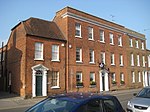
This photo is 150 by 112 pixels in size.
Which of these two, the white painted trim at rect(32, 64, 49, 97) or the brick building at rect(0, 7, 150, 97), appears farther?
the brick building at rect(0, 7, 150, 97)

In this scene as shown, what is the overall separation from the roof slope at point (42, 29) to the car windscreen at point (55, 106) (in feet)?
57.1

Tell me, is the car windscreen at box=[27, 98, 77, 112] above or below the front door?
above

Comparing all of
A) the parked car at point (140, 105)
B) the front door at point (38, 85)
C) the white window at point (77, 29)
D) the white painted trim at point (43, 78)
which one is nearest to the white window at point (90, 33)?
the white window at point (77, 29)

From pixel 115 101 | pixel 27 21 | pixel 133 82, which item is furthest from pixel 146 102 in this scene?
pixel 133 82

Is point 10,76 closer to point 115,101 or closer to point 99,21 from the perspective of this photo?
point 99,21

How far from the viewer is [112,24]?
108 ft

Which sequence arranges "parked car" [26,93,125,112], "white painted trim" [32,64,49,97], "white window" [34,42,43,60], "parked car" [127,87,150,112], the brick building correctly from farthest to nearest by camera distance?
"white window" [34,42,43,60] → the brick building → "white painted trim" [32,64,49,97] → "parked car" [127,87,150,112] → "parked car" [26,93,125,112]

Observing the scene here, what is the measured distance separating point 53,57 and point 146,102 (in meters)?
16.5

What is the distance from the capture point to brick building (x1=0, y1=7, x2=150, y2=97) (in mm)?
21969

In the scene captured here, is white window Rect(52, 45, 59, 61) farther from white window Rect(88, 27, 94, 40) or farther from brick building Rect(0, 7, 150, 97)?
white window Rect(88, 27, 94, 40)

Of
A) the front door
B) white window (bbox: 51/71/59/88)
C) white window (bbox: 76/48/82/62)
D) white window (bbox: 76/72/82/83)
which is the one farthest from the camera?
white window (bbox: 76/48/82/62)

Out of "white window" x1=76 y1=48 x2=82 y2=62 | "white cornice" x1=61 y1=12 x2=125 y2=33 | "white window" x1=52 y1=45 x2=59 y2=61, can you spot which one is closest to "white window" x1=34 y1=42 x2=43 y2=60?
"white window" x1=52 y1=45 x2=59 y2=61

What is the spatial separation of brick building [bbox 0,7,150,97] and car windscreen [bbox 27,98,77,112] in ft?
53.4

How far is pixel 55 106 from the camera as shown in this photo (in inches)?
190
